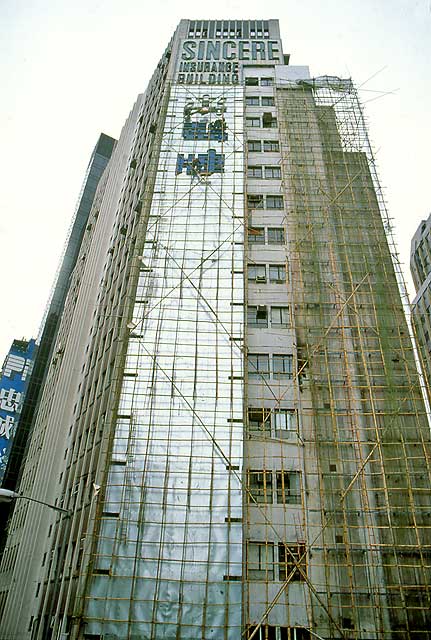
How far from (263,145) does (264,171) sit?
2038mm

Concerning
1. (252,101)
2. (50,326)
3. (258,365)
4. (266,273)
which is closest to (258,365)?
(258,365)

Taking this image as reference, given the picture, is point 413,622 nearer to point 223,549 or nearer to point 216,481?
point 223,549

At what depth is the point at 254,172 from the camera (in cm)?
2756

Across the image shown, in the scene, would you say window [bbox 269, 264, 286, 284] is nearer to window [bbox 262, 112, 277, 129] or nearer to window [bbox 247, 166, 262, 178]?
window [bbox 247, 166, 262, 178]

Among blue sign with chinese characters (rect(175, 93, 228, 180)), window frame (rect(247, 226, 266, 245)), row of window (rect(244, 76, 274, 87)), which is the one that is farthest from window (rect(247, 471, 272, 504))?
row of window (rect(244, 76, 274, 87))

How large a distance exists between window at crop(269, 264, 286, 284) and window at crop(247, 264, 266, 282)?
33 centimetres

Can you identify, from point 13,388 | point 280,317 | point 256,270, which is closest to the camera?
point 280,317

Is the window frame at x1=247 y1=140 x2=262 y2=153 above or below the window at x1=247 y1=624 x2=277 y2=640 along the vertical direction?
above

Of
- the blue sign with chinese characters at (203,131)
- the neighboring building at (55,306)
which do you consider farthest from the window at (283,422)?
the neighboring building at (55,306)

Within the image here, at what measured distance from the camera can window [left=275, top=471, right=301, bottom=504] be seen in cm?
1806

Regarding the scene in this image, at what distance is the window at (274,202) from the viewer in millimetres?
26094

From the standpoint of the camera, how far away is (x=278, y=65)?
107 ft

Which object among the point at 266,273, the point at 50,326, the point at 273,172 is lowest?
the point at 266,273

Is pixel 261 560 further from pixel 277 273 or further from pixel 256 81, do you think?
pixel 256 81
